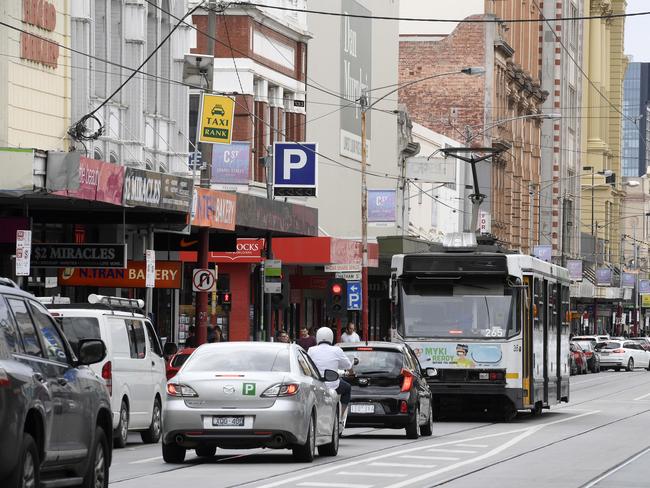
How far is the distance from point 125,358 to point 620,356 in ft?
184

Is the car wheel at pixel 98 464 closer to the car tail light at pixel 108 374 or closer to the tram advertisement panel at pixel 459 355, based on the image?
the car tail light at pixel 108 374

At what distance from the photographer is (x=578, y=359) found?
231 feet

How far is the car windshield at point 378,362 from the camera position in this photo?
84.6 ft

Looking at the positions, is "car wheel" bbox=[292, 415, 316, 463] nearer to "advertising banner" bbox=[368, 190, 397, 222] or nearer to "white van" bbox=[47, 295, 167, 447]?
"white van" bbox=[47, 295, 167, 447]

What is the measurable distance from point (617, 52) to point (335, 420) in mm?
124745

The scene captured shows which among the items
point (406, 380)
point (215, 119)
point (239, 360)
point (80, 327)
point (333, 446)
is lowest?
point (333, 446)

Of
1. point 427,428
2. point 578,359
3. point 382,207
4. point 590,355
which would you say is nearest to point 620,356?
point 590,355

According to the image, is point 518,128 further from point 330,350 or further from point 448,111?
point 330,350

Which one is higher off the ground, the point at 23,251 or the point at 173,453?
the point at 23,251

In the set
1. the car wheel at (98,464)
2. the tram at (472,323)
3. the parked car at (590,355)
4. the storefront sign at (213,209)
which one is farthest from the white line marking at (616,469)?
the parked car at (590,355)

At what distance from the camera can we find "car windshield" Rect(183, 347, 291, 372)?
19891 millimetres

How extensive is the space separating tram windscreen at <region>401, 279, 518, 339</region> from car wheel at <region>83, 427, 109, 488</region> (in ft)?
56.2

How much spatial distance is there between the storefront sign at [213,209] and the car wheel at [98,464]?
21.9m

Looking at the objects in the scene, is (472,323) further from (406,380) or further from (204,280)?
(204,280)
